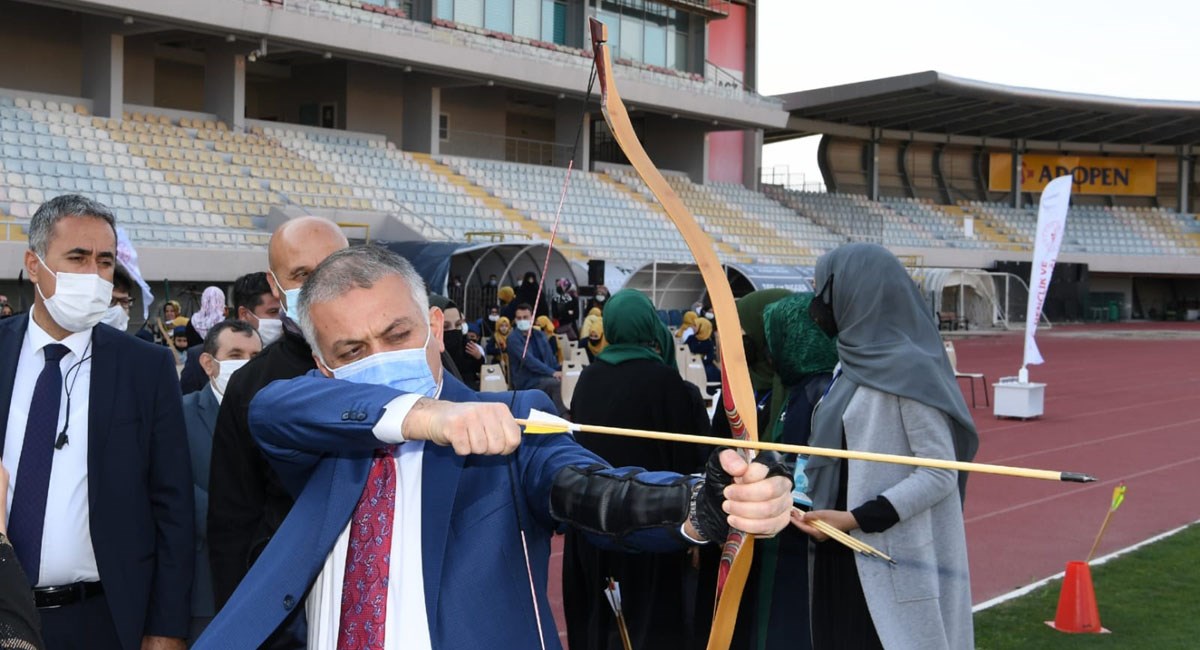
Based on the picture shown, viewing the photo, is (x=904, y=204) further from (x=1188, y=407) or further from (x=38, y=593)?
(x=38, y=593)

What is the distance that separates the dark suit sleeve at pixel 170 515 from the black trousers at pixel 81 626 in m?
0.10

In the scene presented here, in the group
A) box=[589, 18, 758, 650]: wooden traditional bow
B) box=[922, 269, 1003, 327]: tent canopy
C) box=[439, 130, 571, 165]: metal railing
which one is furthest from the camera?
box=[922, 269, 1003, 327]: tent canopy

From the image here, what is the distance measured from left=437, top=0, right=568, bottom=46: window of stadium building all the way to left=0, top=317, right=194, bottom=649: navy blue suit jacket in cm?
2814

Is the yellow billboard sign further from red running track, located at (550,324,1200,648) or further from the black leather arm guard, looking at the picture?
the black leather arm guard

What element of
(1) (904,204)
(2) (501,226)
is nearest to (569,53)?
(2) (501,226)

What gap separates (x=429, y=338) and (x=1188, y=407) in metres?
17.6

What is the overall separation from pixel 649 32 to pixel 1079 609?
33137 mm

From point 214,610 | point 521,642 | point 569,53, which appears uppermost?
point 569,53

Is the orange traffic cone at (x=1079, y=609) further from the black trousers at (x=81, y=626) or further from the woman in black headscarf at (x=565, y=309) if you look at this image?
the woman in black headscarf at (x=565, y=309)

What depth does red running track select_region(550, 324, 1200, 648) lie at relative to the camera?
769cm

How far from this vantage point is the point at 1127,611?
6129 millimetres

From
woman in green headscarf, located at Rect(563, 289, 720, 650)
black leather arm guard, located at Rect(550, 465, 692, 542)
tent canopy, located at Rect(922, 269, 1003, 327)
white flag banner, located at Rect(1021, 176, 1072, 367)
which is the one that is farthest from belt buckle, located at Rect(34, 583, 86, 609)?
tent canopy, located at Rect(922, 269, 1003, 327)

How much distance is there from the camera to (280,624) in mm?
2084

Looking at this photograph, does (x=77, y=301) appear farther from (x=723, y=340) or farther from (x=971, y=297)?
(x=971, y=297)
